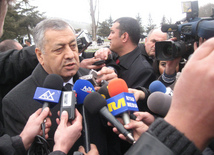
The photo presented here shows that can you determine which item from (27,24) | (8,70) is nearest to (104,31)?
(27,24)

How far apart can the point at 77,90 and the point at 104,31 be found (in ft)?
153

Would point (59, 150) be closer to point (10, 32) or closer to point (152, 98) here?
point (152, 98)

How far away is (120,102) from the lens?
1.12 metres

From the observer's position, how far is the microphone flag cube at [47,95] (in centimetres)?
109

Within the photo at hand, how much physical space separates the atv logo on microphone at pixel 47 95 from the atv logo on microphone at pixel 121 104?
0.35 m

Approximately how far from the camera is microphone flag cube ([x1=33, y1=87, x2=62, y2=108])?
109 centimetres

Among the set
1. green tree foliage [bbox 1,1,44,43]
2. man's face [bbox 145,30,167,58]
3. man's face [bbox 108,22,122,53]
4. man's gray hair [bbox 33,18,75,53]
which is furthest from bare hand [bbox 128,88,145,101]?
green tree foliage [bbox 1,1,44,43]

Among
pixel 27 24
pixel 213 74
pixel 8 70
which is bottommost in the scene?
pixel 8 70

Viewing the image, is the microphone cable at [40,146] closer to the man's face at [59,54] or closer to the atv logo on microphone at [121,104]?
the atv logo on microphone at [121,104]

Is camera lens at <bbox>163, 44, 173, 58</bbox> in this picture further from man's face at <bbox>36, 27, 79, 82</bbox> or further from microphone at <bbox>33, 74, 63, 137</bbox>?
microphone at <bbox>33, 74, 63, 137</bbox>

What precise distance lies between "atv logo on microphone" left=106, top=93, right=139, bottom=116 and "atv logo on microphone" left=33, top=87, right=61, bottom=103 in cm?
35

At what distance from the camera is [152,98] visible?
1.19 m

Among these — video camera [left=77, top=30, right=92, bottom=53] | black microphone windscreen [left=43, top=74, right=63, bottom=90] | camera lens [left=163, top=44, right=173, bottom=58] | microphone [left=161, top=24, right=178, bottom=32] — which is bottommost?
black microphone windscreen [left=43, top=74, right=63, bottom=90]

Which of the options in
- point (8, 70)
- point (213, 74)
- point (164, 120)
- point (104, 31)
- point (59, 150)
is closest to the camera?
point (213, 74)
